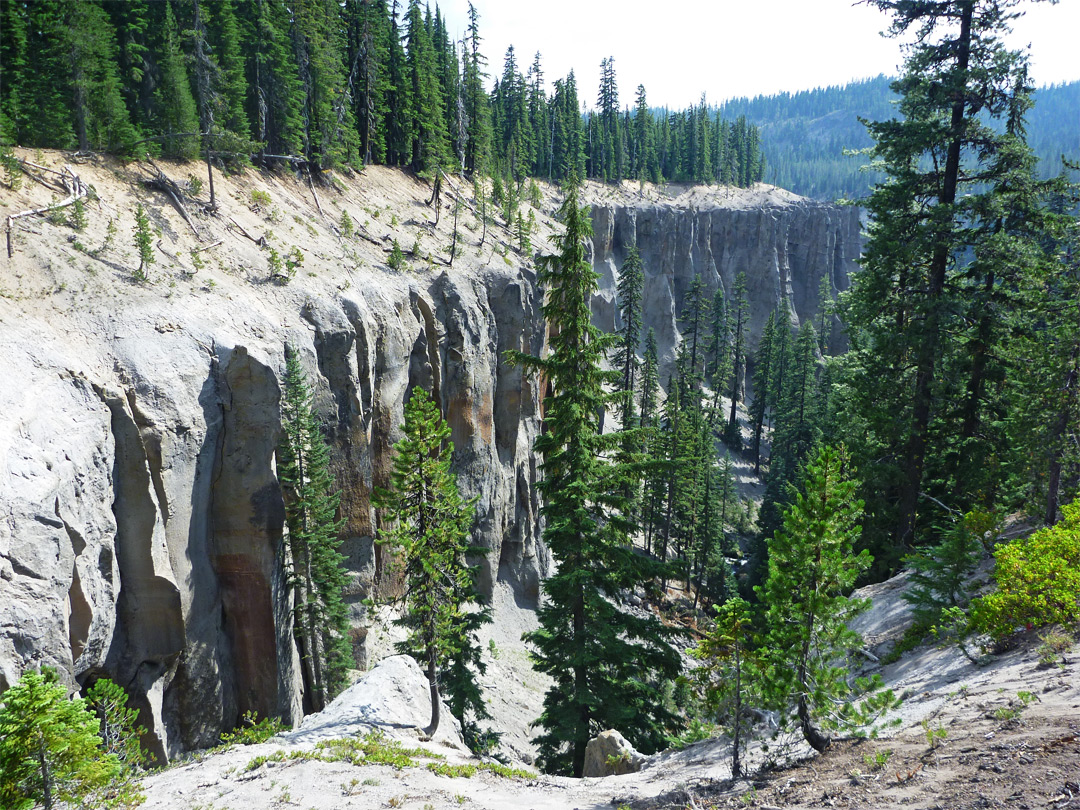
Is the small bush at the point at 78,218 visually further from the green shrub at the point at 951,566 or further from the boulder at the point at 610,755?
the green shrub at the point at 951,566

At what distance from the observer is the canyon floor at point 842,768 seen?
7.16 meters

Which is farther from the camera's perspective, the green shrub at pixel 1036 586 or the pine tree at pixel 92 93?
the pine tree at pixel 92 93

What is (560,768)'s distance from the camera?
17.3m

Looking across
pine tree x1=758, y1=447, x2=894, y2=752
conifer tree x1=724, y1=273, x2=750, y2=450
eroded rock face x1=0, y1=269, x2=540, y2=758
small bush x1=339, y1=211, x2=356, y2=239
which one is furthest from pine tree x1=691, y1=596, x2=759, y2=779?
conifer tree x1=724, y1=273, x2=750, y2=450

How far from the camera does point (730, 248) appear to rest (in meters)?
96.1

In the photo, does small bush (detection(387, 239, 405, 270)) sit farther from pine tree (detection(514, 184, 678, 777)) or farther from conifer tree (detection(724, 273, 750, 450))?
conifer tree (detection(724, 273, 750, 450))

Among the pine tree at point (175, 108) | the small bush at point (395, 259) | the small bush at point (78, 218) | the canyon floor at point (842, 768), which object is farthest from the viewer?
the small bush at point (395, 259)

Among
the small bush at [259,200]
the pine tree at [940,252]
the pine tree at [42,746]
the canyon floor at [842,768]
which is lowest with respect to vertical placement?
the canyon floor at [842,768]

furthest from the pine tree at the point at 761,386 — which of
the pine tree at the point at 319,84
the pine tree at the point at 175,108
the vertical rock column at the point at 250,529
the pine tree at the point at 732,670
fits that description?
the pine tree at the point at 732,670

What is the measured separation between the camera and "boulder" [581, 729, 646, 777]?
44.6ft

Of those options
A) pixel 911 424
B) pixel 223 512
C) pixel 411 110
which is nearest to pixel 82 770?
pixel 223 512

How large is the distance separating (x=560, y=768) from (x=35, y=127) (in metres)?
30.7

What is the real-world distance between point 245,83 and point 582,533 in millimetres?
32426

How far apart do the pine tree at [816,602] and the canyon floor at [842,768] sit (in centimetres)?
78
